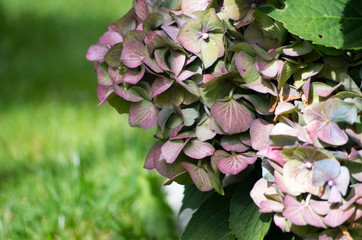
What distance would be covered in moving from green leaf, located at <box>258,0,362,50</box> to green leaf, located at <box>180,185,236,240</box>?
1.55ft

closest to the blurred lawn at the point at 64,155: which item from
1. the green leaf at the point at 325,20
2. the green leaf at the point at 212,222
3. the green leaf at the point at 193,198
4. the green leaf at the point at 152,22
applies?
the green leaf at the point at 193,198

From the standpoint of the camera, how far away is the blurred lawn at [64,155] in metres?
1.76

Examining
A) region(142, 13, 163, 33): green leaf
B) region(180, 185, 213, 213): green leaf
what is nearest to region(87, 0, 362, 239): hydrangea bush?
region(142, 13, 163, 33): green leaf

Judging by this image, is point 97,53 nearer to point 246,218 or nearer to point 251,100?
point 251,100

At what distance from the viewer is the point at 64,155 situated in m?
2.27

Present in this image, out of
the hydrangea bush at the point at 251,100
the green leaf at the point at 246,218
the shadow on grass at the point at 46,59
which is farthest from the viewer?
the shadow on grass at the point at 46,59

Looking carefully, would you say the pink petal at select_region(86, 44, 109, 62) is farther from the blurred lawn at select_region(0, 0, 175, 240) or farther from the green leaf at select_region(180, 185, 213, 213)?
the blurred lawn at select_region(0, 0, 175, 240)

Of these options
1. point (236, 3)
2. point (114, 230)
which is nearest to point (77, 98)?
point (114, 230)

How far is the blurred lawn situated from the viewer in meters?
1.76

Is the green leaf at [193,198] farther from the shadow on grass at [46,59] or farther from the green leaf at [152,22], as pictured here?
the shadow on grass at [46,59]

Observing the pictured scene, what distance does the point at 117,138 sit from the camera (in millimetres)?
2453

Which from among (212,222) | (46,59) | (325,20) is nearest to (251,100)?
(325,20)

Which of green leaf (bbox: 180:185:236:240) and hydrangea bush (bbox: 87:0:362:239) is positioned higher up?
hydrangea bush (bbox: 87:0:362:239)

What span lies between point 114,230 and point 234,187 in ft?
2.18
